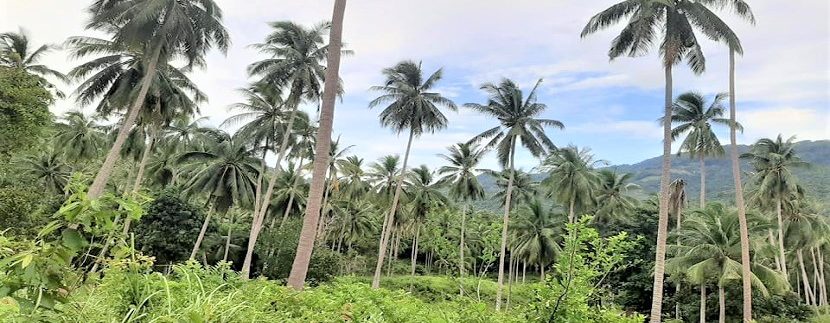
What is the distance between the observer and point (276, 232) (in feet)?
105

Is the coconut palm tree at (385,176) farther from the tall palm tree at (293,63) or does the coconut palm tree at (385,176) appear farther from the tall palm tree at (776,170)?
the tall palm tree at (776,170)

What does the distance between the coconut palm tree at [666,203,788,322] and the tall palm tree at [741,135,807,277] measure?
7020 millimetres

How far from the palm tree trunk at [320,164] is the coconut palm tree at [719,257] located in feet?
62.9

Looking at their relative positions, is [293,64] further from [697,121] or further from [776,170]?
[776,170]

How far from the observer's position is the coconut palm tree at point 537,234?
3538cm

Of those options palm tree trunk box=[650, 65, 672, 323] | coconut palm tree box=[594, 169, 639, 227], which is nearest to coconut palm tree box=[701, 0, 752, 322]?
palm tree trunk box=[650, 65, 672, 323]

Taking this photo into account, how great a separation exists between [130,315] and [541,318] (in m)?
2.99

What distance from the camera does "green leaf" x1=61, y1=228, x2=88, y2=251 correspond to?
194 cm

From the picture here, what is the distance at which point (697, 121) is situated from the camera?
2703 cm

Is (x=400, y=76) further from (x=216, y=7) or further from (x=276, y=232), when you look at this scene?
(x=276, y=232)

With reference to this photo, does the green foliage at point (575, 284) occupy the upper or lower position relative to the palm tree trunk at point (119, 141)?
lower

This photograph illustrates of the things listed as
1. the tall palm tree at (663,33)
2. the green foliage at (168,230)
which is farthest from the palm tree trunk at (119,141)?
the tall palm tree at (663,33)

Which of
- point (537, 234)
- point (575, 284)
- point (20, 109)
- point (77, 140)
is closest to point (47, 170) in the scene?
point (77, 140)

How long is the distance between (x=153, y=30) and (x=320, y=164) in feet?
33.2
